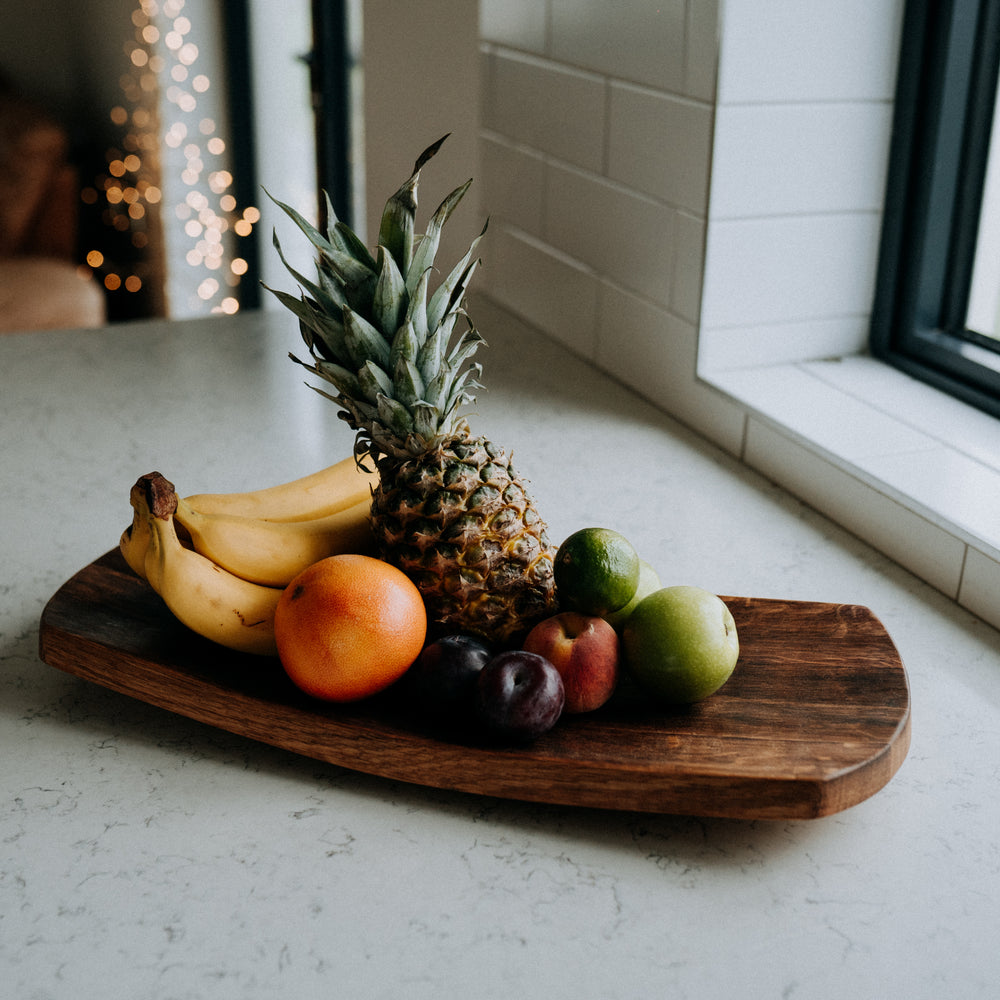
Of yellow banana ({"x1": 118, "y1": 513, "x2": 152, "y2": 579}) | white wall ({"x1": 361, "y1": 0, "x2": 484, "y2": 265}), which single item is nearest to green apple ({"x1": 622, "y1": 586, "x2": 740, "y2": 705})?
yellow banana ({"x1": 118, "y1": 513, "x2": 152, "y2": 579})

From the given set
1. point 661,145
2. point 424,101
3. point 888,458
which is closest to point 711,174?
point 661,145

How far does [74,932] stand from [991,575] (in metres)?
0.78

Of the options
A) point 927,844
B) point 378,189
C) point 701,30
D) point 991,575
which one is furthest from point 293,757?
point 378,189

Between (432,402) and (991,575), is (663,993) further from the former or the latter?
(991,575)

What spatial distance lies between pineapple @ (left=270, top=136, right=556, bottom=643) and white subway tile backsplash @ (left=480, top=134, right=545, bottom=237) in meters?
0.93

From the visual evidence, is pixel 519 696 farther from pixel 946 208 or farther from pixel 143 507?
pixel 946 208

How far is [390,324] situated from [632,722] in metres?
0.33

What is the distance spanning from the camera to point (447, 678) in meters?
0.74

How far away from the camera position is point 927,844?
0.71 m

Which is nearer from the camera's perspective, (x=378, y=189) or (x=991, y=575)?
(x=991, y=575)

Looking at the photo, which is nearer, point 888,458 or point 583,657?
point 583,657

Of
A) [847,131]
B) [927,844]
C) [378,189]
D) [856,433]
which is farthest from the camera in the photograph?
[378,189]

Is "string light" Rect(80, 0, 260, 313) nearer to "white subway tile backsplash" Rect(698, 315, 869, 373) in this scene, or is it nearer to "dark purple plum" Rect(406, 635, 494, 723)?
"white subway tile backsplash" Rect(698, 315, 869, 373)

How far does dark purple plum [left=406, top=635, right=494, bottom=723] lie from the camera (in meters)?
0.74
